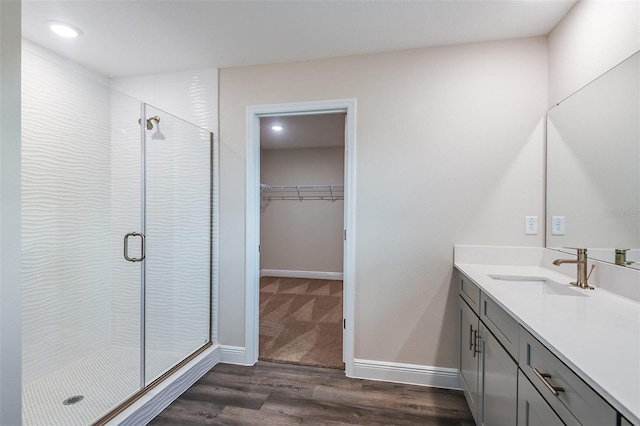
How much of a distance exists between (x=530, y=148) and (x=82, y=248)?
341 cm

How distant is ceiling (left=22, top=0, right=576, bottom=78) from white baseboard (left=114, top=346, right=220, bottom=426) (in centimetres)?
232

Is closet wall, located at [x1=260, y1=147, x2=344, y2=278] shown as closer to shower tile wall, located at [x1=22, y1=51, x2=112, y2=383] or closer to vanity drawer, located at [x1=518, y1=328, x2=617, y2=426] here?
shower tile wall, located at [x1=22, y1=51, x2=112, y2=383]

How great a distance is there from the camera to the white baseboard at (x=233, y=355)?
97.7 inches

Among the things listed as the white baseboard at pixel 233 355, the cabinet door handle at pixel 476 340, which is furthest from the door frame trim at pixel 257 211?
the cabinet door handle at pixel 476 340

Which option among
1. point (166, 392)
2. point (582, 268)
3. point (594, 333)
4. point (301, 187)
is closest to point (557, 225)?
point (582, 268)

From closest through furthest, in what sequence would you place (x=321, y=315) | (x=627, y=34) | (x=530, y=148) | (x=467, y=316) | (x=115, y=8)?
(x=627, y=34)
(x=115, y=8)
(x=467, y=316)
(x=530, y=148)
(x=321, y=315)

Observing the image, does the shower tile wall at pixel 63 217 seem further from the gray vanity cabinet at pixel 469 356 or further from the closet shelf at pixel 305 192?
the closet shelf at pixel 305 192

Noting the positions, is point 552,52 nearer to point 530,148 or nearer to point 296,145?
point 530,148

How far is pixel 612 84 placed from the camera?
4.80 feet

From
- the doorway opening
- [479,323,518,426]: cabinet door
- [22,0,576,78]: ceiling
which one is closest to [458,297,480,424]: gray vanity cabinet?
[479,323,518,426]: cabinet door

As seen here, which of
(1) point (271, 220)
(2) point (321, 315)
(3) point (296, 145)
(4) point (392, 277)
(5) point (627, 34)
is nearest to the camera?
(5) point (627, 34)

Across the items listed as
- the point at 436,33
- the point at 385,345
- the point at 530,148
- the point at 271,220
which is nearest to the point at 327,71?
the point at 436,33

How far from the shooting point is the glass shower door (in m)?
2.24

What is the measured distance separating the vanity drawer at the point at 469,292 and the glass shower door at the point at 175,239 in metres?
1.99
